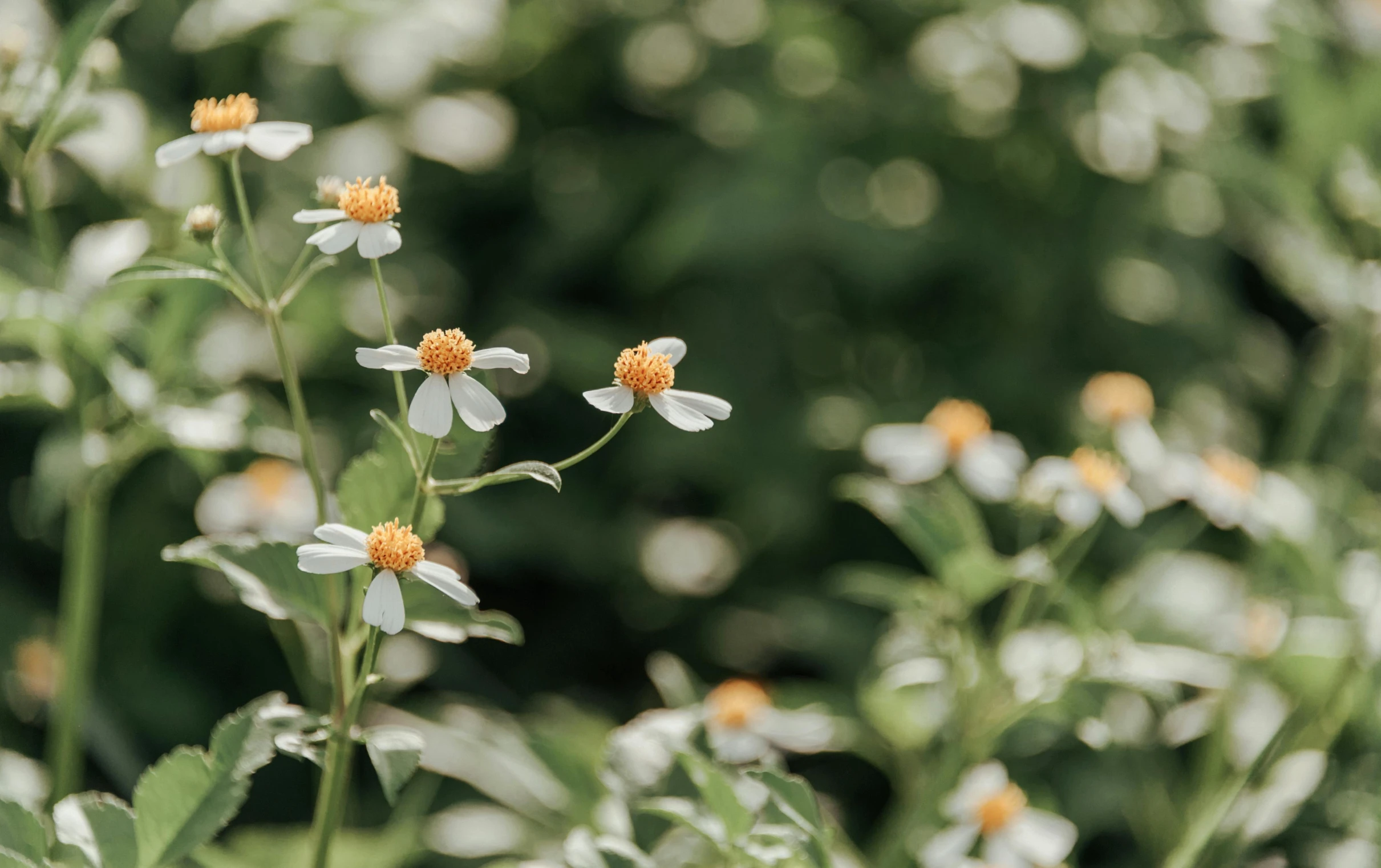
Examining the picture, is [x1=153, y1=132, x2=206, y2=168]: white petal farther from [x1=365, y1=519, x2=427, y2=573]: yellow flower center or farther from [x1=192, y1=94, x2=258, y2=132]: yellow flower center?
[x1=365, y1=519, x2=427, y2=573]: yellow flower center

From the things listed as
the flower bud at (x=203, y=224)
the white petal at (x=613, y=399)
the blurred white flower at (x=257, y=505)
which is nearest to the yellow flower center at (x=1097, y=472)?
the white petal at (x=613, y=399)

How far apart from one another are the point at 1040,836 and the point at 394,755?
0.61m

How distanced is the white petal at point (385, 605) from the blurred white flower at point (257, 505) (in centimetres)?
70

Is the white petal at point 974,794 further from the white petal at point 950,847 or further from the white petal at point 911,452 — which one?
the white petal at point 911,452

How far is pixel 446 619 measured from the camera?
693mm

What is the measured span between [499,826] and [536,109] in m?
1.24

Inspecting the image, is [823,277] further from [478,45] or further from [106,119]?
[106,119]

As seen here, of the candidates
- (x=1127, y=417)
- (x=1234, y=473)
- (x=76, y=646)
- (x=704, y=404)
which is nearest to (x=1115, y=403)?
(x=1127, y=417)

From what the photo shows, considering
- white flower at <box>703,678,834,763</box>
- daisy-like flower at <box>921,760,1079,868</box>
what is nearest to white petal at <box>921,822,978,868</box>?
daisy-like flower at <box>921,760,1079,868</box>

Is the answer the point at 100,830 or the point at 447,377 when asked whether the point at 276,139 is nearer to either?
the point at 447,377

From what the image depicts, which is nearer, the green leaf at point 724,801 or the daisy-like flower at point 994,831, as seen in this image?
the green leaf at point 724,801

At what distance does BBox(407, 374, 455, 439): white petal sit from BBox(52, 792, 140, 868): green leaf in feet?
0.98

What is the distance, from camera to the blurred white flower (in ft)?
4.18

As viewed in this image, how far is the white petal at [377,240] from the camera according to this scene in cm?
62
